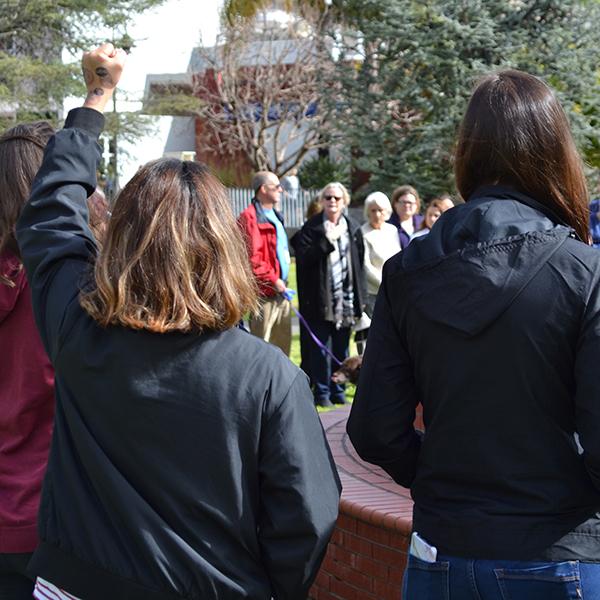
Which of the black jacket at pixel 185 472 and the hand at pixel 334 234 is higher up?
the black jacket at pixel 185 472

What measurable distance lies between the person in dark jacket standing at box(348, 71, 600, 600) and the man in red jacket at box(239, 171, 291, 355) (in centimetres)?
730

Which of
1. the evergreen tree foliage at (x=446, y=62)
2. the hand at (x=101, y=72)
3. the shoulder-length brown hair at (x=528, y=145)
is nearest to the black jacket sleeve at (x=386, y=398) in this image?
the shoulder-length brown hair at (x=528, y=145)

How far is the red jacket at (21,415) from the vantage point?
9.66 ft

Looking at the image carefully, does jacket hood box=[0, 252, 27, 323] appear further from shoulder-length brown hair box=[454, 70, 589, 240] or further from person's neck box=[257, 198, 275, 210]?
person's neck box=[257, 198, 275, 210]

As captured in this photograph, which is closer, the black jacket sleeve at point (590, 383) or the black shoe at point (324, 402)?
the black jacket sleeve at point (590, 383)

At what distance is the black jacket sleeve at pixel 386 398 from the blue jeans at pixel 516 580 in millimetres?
273

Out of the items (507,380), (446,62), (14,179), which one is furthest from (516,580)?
(446,62)

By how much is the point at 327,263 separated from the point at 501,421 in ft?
24.7

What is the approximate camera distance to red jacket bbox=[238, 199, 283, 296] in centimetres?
981

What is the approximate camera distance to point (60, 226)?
8.46ft

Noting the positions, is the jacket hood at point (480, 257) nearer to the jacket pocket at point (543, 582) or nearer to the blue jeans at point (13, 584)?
the jacket pocket at point (543, 582)

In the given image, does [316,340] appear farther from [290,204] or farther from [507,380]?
[290,204]

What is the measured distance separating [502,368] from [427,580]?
1.65 ft

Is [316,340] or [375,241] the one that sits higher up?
[375,241]
